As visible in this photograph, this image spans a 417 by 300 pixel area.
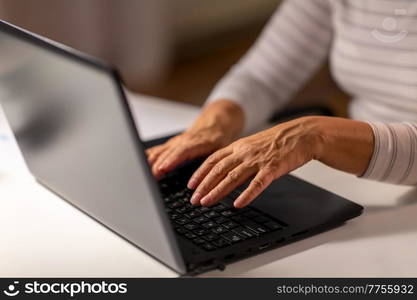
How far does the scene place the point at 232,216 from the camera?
103cm

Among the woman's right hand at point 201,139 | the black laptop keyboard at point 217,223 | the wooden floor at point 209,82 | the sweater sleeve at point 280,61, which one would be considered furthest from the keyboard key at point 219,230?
the wooden floor at point 209,82

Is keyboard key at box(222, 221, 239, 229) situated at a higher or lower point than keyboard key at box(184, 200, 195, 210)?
lower

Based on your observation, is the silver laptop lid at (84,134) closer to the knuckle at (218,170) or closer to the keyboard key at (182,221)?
the keyboard key at (182,221)

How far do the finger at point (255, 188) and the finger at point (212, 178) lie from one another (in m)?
0.06

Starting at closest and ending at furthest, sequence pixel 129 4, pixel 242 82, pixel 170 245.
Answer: pixel 170 245 < pixel 242 82 < pixel 129 4

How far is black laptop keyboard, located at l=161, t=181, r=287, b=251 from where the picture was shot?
3.14 feet

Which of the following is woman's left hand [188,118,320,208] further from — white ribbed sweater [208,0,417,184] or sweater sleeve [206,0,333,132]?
sweater sleeve [206,0,333,132]

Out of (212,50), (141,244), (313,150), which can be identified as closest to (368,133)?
(313,150)

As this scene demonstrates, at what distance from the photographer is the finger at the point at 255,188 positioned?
3.36 ft

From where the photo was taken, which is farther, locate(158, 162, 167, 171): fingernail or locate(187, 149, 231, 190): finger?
locate(158, 162, 167, 171): fingernail

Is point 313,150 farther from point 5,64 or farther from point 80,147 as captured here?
point 5,64

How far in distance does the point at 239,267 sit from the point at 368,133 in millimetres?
336

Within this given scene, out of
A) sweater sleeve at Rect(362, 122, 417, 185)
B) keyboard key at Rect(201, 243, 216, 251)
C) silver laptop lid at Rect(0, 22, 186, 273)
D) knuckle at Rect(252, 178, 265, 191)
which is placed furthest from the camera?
sweater sleeve at Rect(362, 122, 417, 185)

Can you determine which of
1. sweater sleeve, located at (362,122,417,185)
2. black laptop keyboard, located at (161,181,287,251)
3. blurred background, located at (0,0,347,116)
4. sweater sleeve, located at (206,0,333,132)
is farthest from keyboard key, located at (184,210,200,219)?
blurred background, located at (0,0,347,116)
